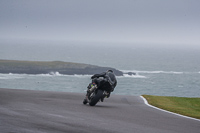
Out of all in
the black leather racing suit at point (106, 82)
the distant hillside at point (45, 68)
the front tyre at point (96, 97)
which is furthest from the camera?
the distant hillside at point (45, 68)

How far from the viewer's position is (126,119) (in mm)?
11875

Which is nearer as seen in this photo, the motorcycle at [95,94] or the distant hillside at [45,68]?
the motorcycle at [95,94]

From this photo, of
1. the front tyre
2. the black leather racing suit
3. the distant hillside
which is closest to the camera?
the front tyre

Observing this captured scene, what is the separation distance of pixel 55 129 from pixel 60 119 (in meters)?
1.59

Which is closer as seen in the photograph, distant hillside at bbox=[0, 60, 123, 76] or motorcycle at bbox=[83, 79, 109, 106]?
motorcycle at bbox=[83, 79, 109, 106]

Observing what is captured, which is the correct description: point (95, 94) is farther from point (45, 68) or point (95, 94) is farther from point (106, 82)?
point (45, 68)

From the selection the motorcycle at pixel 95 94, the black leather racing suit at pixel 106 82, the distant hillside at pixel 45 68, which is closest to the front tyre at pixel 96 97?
the motorcycle at pixel 95 94

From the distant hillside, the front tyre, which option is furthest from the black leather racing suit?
the distant hillside

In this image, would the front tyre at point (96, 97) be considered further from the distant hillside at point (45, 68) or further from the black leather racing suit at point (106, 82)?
the distant hillside at point (45, 68)

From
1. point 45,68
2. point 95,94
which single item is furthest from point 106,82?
point 45,68

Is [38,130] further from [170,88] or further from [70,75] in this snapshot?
[70,75]

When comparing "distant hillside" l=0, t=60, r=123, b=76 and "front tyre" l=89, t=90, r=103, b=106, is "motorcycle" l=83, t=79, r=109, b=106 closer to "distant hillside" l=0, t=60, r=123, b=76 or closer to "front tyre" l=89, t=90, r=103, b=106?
"front tyre" l=89, t=90, r=103, b=106

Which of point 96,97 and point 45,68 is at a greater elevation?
point 45,68

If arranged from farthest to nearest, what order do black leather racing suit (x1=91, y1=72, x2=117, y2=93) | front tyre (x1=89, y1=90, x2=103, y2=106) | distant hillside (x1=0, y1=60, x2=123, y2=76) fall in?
1. distant hillside (x1=0, y1=60, x2=123, y2=76)
2. black leather racing suit (x1=91, y1=72, x2=117, y2=93)
3. front tyre (x1=89, y1=90, x2=103, y2=106)
